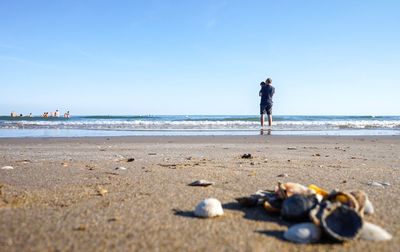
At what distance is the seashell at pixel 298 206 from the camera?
2.01m

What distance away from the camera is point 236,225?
6.79ft

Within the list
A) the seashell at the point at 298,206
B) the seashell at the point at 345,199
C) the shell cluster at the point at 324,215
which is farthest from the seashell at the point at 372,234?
the seashell at the point at 298,206

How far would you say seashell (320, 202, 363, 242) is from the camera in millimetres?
1782

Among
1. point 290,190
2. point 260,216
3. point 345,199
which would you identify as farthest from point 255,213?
point 345,199

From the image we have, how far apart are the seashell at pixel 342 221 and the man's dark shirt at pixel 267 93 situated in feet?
41.2

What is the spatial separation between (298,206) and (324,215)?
0.23 metres

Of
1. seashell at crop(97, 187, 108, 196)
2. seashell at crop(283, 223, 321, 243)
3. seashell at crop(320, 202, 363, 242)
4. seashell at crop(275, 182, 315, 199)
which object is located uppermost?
seashell at crop(275, 182, 315, 199)

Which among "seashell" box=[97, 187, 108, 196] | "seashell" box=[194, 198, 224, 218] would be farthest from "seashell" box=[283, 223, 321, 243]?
"seashell" box=[97, 187, 108, 196]

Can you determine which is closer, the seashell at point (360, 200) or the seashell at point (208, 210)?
the seashell at point (360, 200)

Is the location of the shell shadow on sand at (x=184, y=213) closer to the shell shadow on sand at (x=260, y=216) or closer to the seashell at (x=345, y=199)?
the shell shadow on sand at (x=260, y=216)

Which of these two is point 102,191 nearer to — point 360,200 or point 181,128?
point 360,200

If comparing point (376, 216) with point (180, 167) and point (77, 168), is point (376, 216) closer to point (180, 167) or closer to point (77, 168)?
point (180, 167)

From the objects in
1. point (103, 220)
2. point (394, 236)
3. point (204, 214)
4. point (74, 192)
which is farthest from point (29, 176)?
point (394, 236)

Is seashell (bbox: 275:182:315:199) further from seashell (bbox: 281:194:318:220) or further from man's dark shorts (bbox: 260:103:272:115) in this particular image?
man's dark shorts (bbox: 260:103:272:115)
